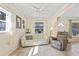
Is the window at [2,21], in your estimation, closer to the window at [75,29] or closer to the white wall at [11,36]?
the white wall at [11,36]

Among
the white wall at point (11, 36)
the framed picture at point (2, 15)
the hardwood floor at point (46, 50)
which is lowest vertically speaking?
the hardwood floor at point (46, 50)

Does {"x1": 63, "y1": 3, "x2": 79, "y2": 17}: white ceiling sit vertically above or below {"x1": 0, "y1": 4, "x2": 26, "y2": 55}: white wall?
above

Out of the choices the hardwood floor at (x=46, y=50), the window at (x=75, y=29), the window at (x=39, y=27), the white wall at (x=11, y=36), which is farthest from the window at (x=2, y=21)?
the window at (x=75, y=29)

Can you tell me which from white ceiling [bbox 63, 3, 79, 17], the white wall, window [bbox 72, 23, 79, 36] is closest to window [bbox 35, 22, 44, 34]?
the white wall

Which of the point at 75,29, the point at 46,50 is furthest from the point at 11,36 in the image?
the point at 75,29

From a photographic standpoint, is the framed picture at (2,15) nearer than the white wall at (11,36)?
Yes

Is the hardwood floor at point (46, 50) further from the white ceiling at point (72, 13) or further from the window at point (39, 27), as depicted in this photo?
the white ceiling at point (72, 13)

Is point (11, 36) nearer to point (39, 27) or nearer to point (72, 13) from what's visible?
point (39, 27)

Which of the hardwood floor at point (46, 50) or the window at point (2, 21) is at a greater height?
the window at point (2, 21)

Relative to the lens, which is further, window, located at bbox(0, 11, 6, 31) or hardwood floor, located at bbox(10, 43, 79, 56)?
window, located at bbox(0, 11, 6, 31)

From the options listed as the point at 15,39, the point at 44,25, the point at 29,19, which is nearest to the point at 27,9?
the point at 29,19

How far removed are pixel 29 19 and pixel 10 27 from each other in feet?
2.88

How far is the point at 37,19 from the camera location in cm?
324

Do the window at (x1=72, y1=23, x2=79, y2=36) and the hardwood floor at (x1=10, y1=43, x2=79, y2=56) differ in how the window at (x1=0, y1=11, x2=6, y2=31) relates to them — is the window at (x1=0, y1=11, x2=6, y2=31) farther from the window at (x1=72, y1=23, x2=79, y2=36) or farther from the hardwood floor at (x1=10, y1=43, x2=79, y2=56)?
the window at (x1=72, y1=23, x2=79, y2=36)
